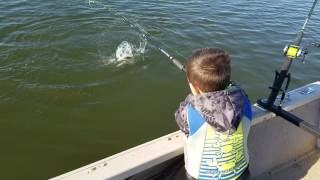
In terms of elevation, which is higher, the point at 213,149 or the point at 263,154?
the point at 213,149

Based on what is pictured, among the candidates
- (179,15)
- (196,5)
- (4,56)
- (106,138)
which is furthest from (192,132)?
(196,5)

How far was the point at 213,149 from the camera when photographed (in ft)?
8.64

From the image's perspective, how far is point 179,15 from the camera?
1018cm

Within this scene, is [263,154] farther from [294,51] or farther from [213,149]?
[213,149]

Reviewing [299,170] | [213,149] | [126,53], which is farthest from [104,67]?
[213,149]

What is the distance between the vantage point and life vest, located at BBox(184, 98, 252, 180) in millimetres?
2600

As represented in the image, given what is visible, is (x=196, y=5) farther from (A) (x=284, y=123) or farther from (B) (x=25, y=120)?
(A) (x=284, y=123)

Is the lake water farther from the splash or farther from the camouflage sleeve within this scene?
the camouflage sleeve

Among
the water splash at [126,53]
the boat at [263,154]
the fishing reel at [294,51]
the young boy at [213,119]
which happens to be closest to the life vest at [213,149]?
the young boy at [213,119]

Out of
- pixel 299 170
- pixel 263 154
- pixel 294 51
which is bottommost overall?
pixel 299 170

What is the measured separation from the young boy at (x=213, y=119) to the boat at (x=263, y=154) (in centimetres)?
34

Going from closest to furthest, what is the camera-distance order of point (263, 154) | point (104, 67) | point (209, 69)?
point (209, 69), point (263, 154), point (104, 67)

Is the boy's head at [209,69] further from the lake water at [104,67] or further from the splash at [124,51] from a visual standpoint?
the splash at [124,51]

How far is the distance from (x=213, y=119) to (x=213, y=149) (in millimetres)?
245
